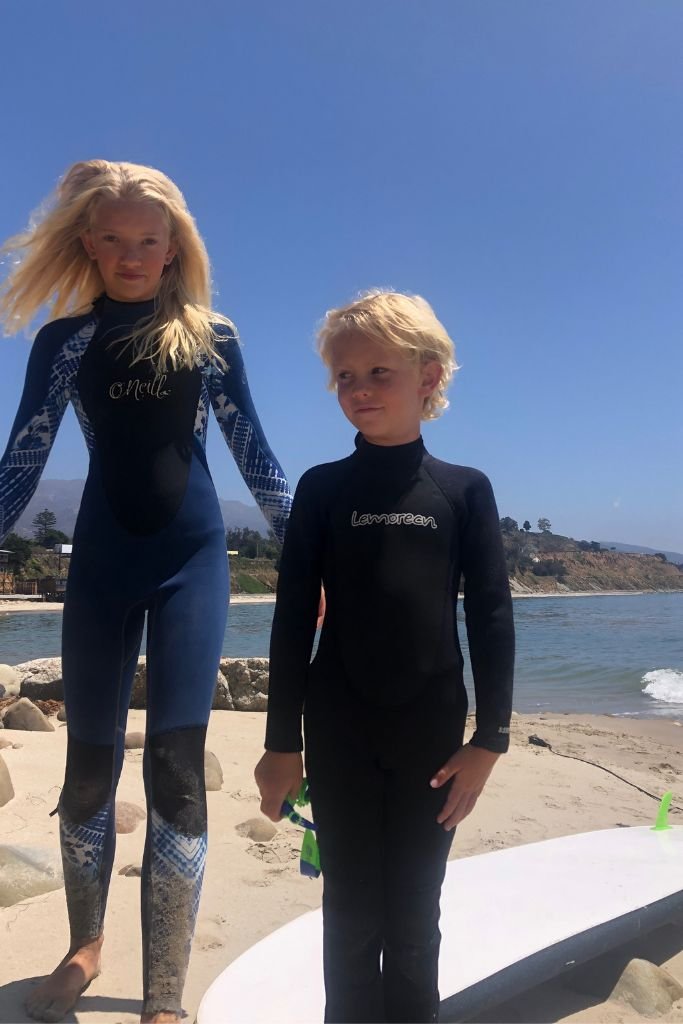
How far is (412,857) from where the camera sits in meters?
1.62

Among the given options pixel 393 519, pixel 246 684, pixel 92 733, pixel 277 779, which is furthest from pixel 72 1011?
pixel 246 684

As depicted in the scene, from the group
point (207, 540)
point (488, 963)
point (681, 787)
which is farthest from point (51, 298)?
point (681, 787)

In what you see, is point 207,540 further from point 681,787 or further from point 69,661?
point 681,787

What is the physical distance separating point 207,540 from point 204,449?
30cm

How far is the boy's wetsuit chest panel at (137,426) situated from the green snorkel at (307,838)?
2.65ft

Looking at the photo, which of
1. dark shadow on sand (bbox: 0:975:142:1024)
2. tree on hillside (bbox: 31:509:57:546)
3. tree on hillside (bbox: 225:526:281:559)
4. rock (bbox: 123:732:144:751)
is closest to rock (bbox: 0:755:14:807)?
rock (bbox: 123:732:144:751)

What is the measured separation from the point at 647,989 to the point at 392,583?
1817 mm

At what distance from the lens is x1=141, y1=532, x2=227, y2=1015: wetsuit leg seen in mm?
1923

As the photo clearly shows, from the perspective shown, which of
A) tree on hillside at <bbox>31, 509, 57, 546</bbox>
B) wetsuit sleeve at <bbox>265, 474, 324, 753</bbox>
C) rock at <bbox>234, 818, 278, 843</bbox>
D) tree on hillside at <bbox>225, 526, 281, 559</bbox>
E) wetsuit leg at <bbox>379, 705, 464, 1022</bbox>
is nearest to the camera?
wetsuit leg at <bbox>379, 705, 464, 1022</bbox>

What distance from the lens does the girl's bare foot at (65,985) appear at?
6.93 ft

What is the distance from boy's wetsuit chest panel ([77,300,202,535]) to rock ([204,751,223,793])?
3056 millimetres

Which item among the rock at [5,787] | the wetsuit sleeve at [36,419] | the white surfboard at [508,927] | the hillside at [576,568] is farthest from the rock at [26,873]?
the hillside at [576,568]

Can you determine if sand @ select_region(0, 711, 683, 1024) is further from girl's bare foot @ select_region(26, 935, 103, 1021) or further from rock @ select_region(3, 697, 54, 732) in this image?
rock @ select_region(3, 697, 54, 732)

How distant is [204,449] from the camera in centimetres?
233
